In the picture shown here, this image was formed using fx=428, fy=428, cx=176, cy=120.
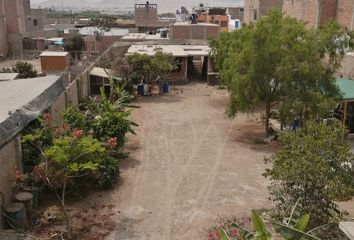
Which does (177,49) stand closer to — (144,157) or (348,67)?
(348,67)

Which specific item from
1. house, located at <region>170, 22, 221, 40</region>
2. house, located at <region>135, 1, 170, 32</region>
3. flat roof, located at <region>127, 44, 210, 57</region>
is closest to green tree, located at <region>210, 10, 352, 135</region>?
flat roof, located at <region>127, 44, 210, 57</region>

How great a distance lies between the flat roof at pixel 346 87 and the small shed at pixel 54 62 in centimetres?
1847

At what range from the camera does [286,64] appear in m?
18.4

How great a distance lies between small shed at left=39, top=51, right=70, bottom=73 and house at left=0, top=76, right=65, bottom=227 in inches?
570

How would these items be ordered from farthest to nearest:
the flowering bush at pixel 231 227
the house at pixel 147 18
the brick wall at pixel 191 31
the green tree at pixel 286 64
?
the house at pixel 147 18, the brick wall at pixel 191 31, the green tree at pixel 286 64, the flowering bush at pixel 231 227

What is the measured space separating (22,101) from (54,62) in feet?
59.6

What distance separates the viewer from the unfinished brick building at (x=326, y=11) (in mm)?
25406

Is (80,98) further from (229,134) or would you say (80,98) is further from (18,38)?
(18,38)

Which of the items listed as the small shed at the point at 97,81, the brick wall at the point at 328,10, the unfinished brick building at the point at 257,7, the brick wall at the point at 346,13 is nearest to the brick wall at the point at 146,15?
the unfinished brick building at the point at 257,7

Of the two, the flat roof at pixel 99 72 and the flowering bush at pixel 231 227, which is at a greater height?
the flat roof at pixel 99 72

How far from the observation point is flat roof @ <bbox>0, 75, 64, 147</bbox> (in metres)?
10.9

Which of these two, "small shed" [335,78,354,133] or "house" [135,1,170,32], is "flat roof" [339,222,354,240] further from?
"house" [135,1,170,32]

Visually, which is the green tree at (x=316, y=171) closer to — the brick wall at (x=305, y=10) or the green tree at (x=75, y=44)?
the brick wall at (x=305, y=10)

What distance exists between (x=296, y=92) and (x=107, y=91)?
13.9 m
